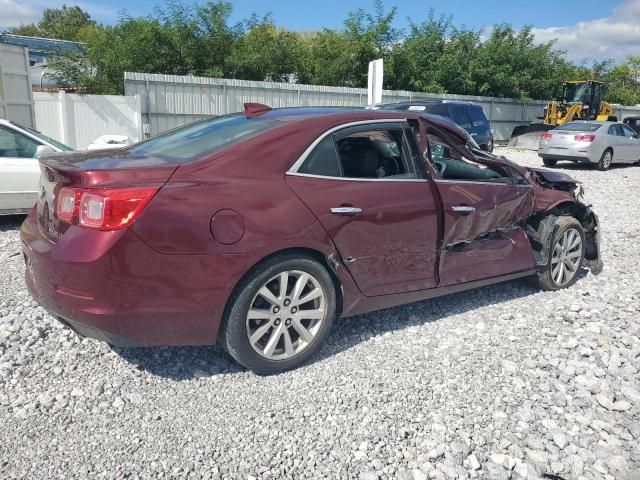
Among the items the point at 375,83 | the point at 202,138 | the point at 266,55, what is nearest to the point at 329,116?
the point at 202,138

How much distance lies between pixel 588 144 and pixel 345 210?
15.0 metres

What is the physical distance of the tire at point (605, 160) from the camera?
16.6 meters

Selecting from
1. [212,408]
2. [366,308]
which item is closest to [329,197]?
[366,308]

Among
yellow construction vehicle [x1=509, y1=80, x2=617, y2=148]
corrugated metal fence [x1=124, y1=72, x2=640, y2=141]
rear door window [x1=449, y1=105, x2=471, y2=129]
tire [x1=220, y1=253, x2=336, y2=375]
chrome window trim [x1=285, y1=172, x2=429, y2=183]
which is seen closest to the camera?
tire [x1=220, y1=253, x2=336, y2=375]

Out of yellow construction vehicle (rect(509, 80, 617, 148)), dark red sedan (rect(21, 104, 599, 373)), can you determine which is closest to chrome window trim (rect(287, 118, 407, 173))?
dark red sedan (rect(21, 104, 599, 373))

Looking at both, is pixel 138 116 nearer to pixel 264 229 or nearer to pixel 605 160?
pixel 605 160

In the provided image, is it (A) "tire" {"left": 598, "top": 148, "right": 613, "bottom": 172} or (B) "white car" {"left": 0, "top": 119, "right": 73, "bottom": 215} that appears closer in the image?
(B) "white car" {"left": 0, "top": 119, "right": 73, "bottom": 215}

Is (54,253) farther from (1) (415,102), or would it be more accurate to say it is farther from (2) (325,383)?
(1) (415,102)

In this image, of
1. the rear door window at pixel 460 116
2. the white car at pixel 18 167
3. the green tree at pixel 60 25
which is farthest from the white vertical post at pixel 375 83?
the green tree at pixel 60 25

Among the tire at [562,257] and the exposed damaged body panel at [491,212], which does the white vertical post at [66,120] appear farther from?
the tire at [562,257]

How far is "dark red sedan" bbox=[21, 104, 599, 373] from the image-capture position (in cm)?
286

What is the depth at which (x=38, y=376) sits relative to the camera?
11.0 feet

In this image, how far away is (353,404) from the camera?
3.13 metres

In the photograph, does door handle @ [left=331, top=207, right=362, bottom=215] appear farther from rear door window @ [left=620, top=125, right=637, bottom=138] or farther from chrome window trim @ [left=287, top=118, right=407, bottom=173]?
rear door window @ [left=620, top=125, right=637, bottom=138]
